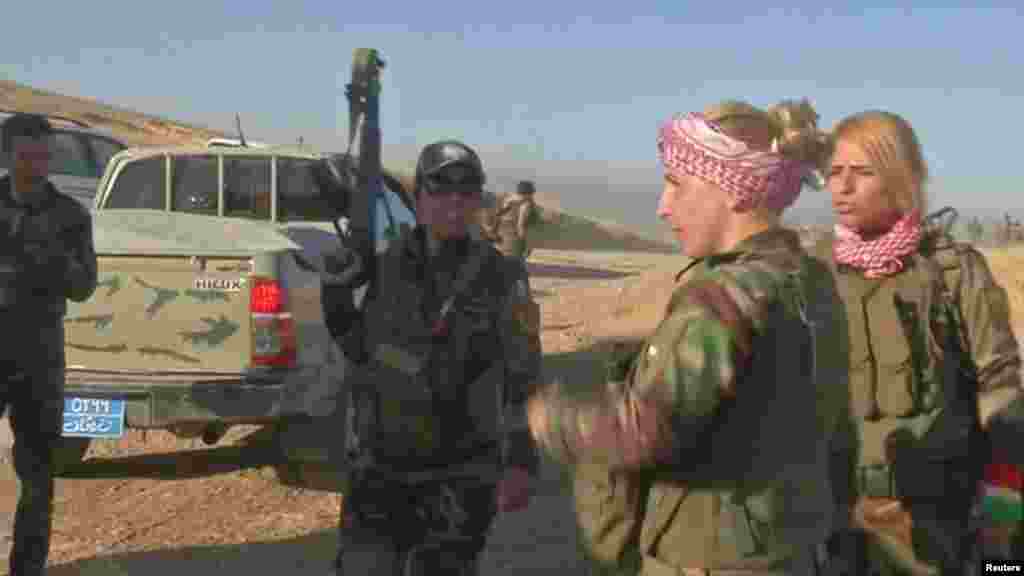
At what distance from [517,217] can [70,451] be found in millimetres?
9872

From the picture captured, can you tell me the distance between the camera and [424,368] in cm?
347

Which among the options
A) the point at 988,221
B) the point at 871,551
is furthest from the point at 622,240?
the point at 871,551

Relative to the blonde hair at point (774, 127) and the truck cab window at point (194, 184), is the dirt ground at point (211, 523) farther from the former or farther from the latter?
the blonde hair at point (774, 127)

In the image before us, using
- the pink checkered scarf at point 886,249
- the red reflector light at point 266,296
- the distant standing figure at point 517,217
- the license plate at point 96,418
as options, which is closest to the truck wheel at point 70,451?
the license plate at point 96,418

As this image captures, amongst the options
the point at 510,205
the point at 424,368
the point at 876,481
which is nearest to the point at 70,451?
the point at 424,368

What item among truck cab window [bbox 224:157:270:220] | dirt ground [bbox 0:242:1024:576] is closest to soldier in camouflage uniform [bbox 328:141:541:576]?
dirt ground [bbox 0:242:1024:576]

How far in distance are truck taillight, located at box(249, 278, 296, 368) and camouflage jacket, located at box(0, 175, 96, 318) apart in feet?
5.03

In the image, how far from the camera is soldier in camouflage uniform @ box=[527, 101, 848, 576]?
221cm

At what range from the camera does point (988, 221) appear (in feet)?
111

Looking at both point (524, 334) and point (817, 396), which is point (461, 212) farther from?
point (817, 396)

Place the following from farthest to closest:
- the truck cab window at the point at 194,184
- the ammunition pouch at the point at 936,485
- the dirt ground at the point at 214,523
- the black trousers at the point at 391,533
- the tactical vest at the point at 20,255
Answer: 1. the truck cab window at the point at 194,184
2. the dirt ground at the point at 214,523
3. the tactical vest at the point at 20,255
4. the black trousers at the point at 391,533
5. the ammunition pouch at the point at 936,485

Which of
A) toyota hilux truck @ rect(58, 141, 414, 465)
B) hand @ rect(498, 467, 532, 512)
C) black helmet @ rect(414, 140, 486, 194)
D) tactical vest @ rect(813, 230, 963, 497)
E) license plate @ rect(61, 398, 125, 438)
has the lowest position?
license plate @ rect(61, 398, 125, 438)

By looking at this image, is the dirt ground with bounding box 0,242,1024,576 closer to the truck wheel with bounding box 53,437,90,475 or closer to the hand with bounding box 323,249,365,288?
the truck wheel with bounding box 53,437,90,475

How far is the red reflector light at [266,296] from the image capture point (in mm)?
6578
